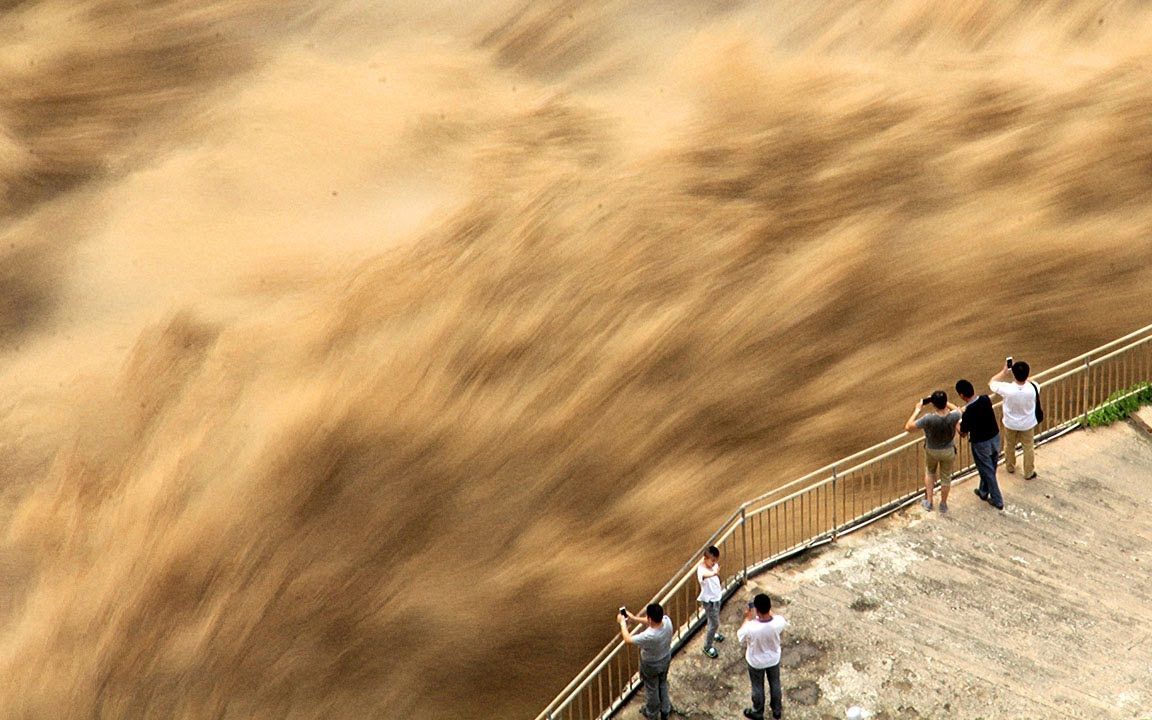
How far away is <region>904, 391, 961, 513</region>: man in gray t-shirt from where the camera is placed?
16312 millimetres

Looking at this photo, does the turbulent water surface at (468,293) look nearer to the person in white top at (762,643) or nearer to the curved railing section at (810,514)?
the curved railing section at (810,514)

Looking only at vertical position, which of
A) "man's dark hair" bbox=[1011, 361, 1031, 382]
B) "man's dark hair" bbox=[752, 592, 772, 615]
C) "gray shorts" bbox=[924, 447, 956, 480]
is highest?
"man's dark hair" bbox=[1011, 361, 1031, 382]

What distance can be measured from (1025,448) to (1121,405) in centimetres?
221

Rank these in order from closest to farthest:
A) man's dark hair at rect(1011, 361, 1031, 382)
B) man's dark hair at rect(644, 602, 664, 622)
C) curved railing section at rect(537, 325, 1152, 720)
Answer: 1. man's dark hair at rect(644, 602, 664, 622)
2. curved railing section at rect(537, 325, 1152, 720)
3. man's dark hair at rect(1011, 361, 1031, 382)

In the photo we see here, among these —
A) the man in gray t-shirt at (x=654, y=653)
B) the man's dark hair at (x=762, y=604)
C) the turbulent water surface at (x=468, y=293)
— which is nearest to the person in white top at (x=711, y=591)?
the man in gray t-shirt at (x=654, y=653)

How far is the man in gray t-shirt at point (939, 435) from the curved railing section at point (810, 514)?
0.36 metres

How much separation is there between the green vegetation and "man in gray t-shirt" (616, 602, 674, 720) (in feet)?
21.7

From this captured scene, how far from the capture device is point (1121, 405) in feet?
61.6

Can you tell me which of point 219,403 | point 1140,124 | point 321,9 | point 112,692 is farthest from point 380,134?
point 1140,124

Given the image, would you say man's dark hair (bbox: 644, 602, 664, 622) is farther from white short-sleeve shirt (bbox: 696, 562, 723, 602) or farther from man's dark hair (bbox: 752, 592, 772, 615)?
white short-sleeve shirt (bbox: 696, 562, 723, 602)

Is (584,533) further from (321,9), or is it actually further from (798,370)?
(321,9)

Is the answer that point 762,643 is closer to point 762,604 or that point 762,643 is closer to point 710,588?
point 762,604

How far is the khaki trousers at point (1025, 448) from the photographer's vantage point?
17156 mm

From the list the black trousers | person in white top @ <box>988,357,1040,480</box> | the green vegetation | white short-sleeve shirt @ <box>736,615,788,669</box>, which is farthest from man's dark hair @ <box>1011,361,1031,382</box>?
the black trousers
